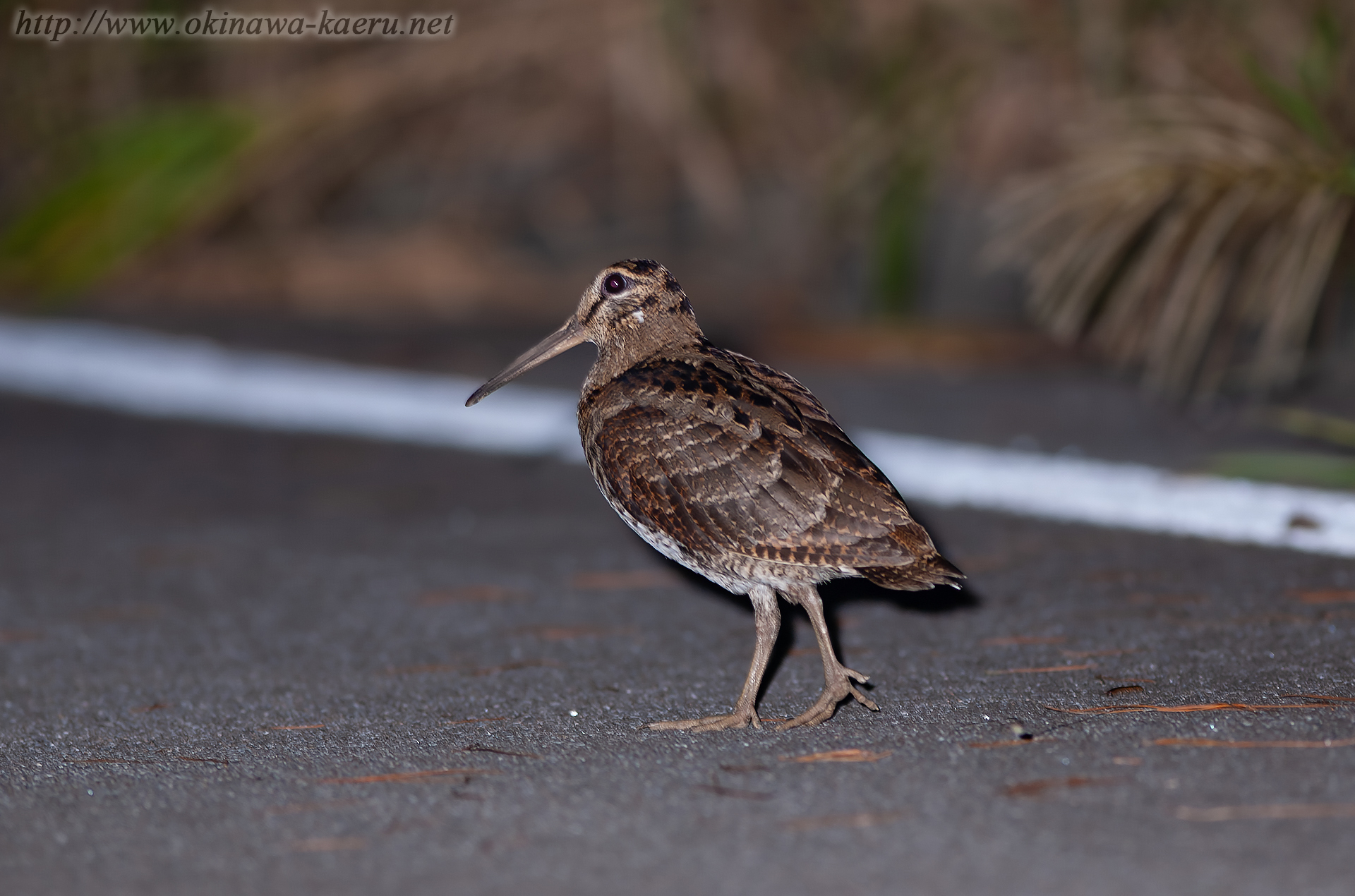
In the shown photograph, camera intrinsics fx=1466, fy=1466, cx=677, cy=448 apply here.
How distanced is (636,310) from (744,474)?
0.79 meters

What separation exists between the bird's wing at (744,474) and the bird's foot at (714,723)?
38cm

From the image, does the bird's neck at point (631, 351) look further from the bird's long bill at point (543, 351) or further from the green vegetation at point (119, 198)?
the green vegetation at point (119, 198)

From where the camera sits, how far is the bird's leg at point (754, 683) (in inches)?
126

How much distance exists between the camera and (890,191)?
23.5ft

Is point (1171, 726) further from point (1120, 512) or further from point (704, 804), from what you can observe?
point (1120, 512)

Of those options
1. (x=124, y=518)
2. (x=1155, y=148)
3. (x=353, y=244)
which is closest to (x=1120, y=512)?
(x=1155, y=148)

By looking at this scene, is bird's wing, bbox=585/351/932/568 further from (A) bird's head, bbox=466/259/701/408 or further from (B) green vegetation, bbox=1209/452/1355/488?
(B) green vegetation, bbox=1209/452/1355/488

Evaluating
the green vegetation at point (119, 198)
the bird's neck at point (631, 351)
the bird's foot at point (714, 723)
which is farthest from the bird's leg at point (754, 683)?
the green vegetation at point (119, 198)

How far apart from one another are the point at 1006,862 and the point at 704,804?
22.9 inches

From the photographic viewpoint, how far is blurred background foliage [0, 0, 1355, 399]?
543 centimetres

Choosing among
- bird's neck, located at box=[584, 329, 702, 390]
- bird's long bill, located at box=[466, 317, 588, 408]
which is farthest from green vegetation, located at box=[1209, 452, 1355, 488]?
bird's long bill, located at box=[466, 317, 588, 408]

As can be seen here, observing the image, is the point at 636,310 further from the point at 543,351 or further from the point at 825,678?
the point at 825,678

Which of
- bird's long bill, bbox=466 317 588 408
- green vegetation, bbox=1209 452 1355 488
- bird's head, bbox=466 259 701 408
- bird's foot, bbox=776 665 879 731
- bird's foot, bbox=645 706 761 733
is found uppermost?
bird's head, bbox=466 259 701 408

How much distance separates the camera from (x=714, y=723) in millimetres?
3213
